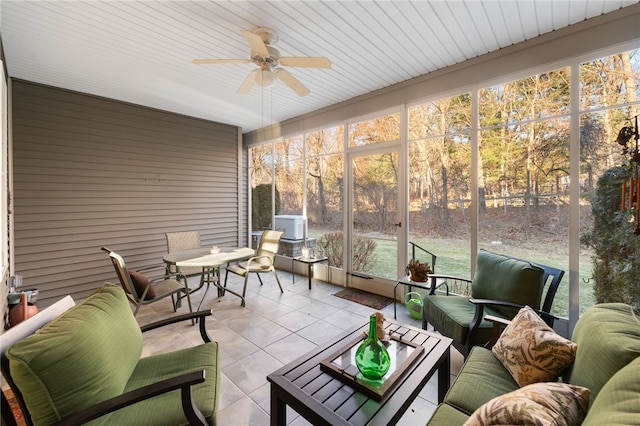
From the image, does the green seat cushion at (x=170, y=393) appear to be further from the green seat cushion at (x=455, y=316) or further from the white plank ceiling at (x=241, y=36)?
the white plank ceiling at (x=241, y=36)

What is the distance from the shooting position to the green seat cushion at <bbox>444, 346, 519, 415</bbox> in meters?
1.36

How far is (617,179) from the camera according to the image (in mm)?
2414

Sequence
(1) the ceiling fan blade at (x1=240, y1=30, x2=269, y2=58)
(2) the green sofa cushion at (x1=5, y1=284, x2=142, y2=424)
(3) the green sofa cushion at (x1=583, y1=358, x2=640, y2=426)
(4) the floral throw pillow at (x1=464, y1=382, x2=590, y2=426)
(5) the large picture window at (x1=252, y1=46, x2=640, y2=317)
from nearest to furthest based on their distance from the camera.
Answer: (3) the green sofa cushion at (x1=583, y1=358, x2=640, y2=426), (4) the floral throw pillow at (x1=464, y1=382, x2=590, y2=426), (2) the green sofa cushion at (x1=5, y1=284, x2=142, y2=424), (1) the ceiling fan blade at (x1=240, y1=30, x2=269, y2=58), (5) the large picture window at (x1=252, y1=46, x2=640, y2=317)

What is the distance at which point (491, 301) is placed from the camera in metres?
2.18

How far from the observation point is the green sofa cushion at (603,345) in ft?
3.62

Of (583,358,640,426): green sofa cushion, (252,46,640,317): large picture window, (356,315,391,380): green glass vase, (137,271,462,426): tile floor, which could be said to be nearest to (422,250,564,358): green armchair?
(137,271,462,426): tile floor

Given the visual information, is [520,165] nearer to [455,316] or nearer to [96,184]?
[455,316]

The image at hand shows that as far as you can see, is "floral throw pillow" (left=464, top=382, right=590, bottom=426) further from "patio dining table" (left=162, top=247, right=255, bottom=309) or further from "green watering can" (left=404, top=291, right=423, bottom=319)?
"patio dining table" (left=162, top=247, right=255, bottom=309)

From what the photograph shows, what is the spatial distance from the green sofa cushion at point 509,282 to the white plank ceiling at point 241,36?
2217 millimetres

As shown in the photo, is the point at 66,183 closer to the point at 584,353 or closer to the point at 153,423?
the point at 153,423

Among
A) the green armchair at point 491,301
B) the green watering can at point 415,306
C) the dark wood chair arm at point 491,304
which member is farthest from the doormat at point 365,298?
the dark wood chair arm at point 491,304

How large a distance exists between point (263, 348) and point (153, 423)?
1480mm

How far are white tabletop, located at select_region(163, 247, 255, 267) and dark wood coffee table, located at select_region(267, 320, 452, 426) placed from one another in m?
2.28

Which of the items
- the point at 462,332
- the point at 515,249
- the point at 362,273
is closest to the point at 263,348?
the point at 462,332
